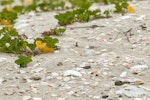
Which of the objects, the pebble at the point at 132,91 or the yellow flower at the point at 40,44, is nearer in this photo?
the pebble at the point at 132,91

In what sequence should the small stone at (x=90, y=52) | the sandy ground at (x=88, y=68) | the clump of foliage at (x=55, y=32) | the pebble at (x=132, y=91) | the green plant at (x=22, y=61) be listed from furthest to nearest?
the clump of foliage at (x=55, y=32) < the small stone at (x=90, y=52) < the green plant at (x=22, y=61) < the sandy ground at (x=88, y=68) < the pebble at (x=132, y=91)

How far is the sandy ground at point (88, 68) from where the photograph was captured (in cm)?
450

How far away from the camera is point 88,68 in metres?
5.10

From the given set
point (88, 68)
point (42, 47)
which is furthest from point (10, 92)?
point (42, 47)

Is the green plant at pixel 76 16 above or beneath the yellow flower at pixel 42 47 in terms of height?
above

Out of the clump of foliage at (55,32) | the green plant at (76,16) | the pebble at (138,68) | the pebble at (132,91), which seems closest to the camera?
the pebble at (132,91)

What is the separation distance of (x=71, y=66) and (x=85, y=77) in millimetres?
359

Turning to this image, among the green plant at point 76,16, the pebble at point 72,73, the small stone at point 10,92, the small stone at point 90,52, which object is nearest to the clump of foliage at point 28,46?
the small stone at point 90,52

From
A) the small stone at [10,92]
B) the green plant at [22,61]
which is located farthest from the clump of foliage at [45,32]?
the small stone at [10,92]

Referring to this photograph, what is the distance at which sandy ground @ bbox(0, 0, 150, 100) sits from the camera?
4.50 m

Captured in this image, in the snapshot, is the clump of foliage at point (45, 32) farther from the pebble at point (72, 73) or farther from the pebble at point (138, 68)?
the pebble at point (138, 68)

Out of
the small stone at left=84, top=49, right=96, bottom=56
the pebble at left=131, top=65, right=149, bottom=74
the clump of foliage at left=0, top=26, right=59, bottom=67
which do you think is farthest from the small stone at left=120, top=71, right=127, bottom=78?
the clump of foliage at left=0, top=26, right=59, bottom=67

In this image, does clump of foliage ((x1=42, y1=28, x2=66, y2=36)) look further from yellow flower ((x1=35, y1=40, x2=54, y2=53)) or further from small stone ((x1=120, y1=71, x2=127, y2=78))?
small stone ((x1=120, y1=71, x2=127, y2=78))

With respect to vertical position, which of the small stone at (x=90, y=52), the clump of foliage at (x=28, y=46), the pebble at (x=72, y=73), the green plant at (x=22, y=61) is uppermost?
the clump of foliage at (x=28, y=46)
